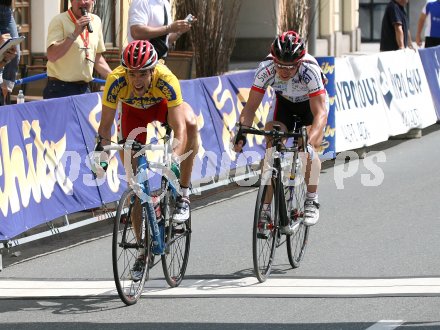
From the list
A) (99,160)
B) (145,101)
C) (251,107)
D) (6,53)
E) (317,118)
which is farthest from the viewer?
(6,53)

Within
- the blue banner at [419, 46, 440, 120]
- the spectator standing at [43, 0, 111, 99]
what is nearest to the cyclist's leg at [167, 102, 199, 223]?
the spectator standing at [43, 0, 111, 99]

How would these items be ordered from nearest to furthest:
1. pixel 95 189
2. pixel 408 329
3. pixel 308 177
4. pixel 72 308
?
pixel 408 329 < pixel 72 308 < pixel 308 177 < pixel 95 189

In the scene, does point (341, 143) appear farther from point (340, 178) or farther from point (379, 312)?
point (379, 312)

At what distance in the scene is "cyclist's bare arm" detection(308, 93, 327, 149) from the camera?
9867 millimetres

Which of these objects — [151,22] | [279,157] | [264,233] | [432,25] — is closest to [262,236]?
[264,233]

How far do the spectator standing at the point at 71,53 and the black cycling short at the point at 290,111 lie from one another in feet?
9.22

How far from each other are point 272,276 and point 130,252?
1.47 metres

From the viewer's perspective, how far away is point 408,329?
25.6 feet

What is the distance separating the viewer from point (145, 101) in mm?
9133

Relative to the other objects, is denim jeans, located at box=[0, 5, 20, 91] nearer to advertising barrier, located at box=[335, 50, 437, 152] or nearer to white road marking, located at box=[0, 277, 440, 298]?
advertising barrier, located at box=[335, 50, 437, 152]

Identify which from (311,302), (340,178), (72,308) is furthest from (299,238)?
(340,178)

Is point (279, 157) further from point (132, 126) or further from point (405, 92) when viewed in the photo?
point (405, 92)

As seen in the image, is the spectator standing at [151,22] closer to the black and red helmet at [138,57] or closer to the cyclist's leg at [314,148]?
the cyclist's leg at [314,148]

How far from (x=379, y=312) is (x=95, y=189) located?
163 inches
